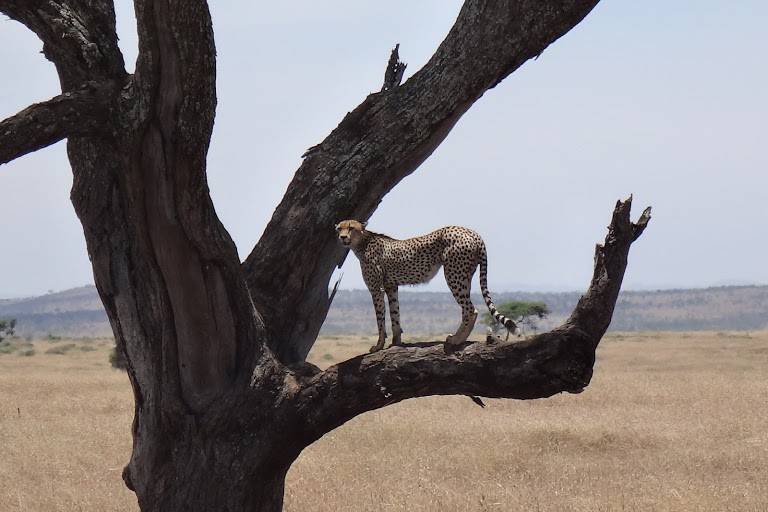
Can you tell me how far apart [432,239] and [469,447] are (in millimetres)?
8005

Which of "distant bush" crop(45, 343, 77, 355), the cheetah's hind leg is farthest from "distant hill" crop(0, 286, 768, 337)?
the cheetah's hind leg

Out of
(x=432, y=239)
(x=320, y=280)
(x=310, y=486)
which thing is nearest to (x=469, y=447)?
(x=310, y=486)

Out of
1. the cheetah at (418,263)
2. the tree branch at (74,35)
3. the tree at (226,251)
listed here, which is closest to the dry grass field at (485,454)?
the tree at (226,251)

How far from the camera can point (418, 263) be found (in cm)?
664

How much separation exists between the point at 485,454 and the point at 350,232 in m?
7.44

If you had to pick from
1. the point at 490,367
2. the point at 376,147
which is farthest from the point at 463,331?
the point at 376,147

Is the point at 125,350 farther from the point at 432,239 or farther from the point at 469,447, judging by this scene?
the point at 469,447

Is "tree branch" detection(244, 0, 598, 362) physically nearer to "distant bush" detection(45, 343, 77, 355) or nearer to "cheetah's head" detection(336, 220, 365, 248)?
"cheetah's head" detection(336, 220, 365, 248)

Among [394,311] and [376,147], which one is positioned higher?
[376,147]

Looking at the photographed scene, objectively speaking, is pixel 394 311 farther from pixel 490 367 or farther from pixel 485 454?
pixel 485 454

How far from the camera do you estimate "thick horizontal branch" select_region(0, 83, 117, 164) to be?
5.84 meters

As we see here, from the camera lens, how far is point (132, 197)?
650 centimetres

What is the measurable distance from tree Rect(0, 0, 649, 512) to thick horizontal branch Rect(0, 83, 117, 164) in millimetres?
11

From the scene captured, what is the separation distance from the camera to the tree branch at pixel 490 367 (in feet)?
19.3
